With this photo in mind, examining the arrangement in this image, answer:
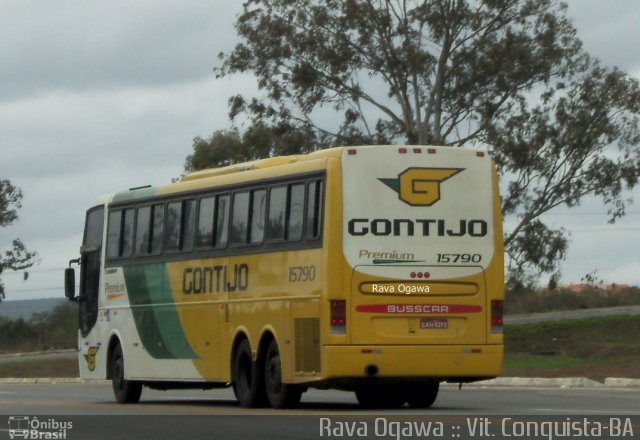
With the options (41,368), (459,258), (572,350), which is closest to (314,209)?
(459,258)

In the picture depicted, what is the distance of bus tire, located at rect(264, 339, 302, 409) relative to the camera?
2291 centimetres

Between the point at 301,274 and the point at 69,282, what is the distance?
797 cm

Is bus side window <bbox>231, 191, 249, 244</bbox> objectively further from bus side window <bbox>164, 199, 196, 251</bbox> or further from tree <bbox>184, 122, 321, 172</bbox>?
tree <bbox>184, 122, 321, 172</bbox>

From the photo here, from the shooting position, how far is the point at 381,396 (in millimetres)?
24125

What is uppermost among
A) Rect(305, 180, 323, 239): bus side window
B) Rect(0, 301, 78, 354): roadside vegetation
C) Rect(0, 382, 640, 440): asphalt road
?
Rect(0, 301, 78, 354): roadside vegetation

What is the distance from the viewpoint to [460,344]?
2238cm

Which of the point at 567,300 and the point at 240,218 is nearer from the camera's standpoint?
the point at 240,218

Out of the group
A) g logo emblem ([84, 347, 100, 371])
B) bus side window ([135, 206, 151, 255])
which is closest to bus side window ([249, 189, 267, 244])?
bus side window ([135, 206, 151, 255])

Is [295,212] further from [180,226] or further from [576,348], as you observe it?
[576,348]

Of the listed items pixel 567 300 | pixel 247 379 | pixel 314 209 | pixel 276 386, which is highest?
pixel 567 300

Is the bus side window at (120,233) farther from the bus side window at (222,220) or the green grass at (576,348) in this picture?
the green grass at (576,348)

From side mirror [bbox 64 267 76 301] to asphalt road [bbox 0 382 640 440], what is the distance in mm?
1858

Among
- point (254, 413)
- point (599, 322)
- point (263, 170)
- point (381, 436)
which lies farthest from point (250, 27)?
point (381, 436)

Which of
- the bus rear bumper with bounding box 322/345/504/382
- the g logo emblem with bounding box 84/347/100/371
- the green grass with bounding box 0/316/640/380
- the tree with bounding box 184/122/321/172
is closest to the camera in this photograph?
the bus rear bumper with bounding box 322/345/504/382
